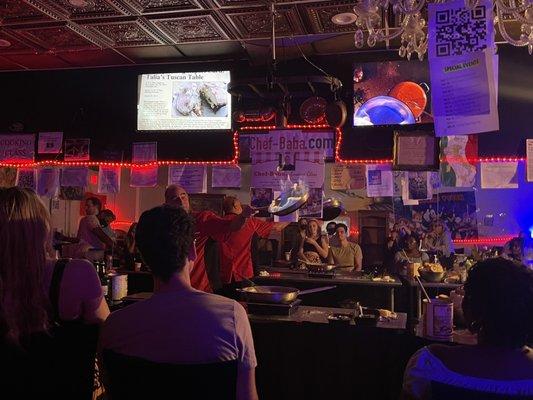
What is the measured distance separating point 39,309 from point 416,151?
507 centimetres

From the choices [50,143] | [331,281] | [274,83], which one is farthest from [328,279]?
[50,143]

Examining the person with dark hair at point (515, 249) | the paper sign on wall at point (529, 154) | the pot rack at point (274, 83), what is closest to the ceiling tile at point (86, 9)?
the pot rack at point (274, 83)

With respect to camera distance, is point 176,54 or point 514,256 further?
point 176,54

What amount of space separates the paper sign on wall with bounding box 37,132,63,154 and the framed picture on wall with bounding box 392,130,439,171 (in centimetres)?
457

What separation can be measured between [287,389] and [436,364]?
2016 mm

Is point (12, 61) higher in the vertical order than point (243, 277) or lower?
higher

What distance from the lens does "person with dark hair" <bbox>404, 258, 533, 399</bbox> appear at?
172 cm

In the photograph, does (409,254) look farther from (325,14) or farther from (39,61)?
(39,61)

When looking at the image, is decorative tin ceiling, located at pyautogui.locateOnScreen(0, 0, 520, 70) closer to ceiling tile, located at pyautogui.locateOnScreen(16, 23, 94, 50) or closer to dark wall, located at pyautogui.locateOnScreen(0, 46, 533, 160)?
ceiling tile, located at pyautogui.locateOnScreen(16, 23, 94, 50)

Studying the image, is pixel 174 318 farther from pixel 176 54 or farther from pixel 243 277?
pixel 176 54

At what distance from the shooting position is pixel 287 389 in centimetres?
360

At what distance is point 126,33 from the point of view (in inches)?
224

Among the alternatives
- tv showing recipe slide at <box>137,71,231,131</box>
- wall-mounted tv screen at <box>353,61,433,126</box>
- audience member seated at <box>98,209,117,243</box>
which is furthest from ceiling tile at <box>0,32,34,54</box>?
wall-mounted tv screen at <box>353,61,433,126</box>

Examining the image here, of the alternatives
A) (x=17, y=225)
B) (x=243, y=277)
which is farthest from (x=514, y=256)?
(x=17, y=225)
